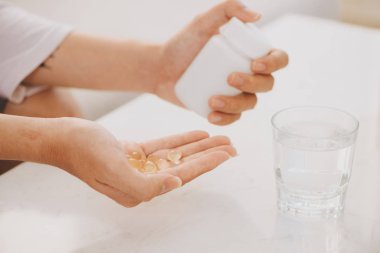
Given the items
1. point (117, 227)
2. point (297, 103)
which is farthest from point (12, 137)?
point (297, 103)

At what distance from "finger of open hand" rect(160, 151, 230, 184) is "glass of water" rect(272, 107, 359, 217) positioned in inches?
2.8

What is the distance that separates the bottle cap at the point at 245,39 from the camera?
2.36 feet

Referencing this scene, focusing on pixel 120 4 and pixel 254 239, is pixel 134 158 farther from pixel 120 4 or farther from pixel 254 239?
pixel 120 4

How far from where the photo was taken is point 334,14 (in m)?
1.87

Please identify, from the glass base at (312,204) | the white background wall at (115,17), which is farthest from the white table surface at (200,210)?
the white background wall at (115,17)

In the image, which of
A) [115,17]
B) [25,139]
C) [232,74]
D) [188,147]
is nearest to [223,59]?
[232,74]

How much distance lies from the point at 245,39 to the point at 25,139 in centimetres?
29

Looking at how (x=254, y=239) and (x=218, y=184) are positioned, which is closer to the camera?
(x=254, y=239)

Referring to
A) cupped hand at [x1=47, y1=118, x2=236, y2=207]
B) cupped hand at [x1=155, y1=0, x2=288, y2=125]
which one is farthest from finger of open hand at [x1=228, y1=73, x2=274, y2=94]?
cupped hand at [x1=47, y1=118, x2=236, y2=207]

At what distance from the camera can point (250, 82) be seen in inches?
30.6

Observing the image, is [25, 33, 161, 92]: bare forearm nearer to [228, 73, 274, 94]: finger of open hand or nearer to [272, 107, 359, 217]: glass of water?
[228, 73, 274, 94]: finger of open hand

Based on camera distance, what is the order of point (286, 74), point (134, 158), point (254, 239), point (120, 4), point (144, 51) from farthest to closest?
1. point (120, 4)
2. point (286, 74)
3. point (144, 51)
4. point (134, 158)
5. point (254, 239)

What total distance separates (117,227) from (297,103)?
442 millimetres

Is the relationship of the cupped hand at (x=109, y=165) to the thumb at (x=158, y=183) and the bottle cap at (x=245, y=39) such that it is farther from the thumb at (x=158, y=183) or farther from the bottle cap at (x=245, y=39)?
the bottle cap at (x=245, y=39)
